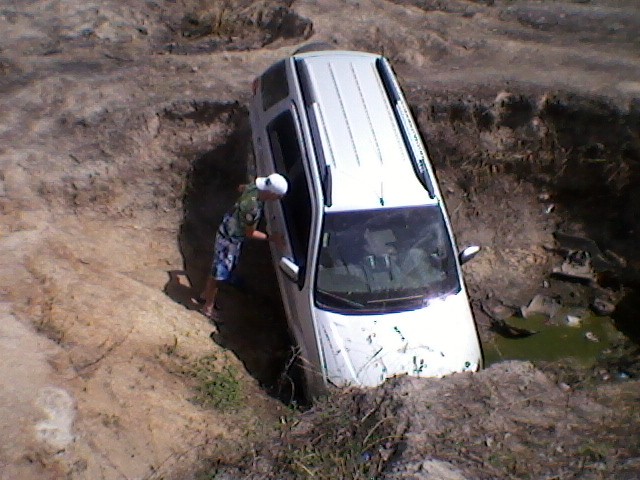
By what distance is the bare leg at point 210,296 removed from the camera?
712 centimetres

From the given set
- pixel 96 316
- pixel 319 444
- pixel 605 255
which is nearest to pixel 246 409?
pixel 319 444

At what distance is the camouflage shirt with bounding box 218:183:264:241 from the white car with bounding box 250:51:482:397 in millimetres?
297

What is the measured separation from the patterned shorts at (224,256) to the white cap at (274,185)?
0.84 meters

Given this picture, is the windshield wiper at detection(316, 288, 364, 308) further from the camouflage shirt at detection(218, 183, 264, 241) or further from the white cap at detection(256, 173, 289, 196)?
the camouflage shirt at detection(218, 183, 264, 241)

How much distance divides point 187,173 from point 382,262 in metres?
3.72

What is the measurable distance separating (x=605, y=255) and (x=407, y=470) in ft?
18.3

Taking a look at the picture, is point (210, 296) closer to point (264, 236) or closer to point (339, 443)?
point (264, 236)

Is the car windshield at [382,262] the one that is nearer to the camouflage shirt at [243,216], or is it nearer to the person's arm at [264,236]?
the person's arm at [264,236]

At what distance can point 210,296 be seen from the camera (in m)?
7.16

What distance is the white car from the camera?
589cm

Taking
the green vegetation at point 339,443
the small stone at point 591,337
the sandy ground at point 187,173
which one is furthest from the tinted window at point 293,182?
the small stone at point 591,337

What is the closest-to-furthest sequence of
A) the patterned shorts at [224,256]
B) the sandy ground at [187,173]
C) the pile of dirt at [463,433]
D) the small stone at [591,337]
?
the pile of dirt at [463,433]
the sandy ground at [187,173]
the patterned shorts at [224,256]
the small stone at [591,337]

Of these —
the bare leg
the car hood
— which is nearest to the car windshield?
the car hood

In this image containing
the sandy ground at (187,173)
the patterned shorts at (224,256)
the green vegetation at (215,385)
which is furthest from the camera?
the patterned shorts at (224,256)
